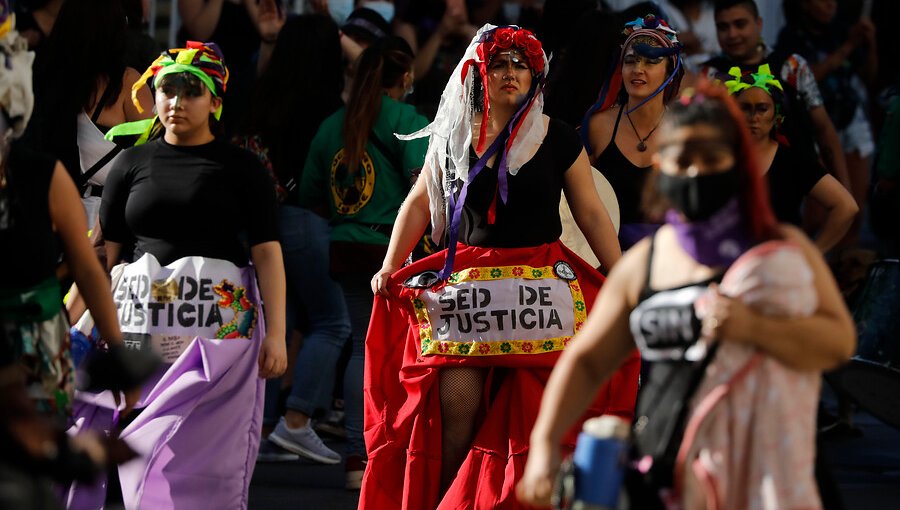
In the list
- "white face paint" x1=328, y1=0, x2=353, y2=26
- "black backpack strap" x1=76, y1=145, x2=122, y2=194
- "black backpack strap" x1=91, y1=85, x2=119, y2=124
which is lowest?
"black backpack strap" x1=76, y1=145, x2=122, y2=194

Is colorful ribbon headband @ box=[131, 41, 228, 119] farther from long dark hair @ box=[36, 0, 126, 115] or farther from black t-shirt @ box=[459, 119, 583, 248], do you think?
black t-shirt @ box=[459, 119, 583, 248]

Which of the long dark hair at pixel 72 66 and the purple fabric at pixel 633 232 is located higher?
the long dark hair at pixel 72 66

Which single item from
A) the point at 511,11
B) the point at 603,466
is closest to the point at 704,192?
the point at 603,466

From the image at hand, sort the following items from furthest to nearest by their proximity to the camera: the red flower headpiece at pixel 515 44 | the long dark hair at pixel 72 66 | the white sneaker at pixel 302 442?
the white sneaker at pixel 302 442 → the long dark hair at pixel 72 66 → the red flower headpiece at pixel 515 44

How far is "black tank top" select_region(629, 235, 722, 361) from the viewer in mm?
4105

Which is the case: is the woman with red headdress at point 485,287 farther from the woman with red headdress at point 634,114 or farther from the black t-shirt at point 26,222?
the black t-shirt at point 26,222

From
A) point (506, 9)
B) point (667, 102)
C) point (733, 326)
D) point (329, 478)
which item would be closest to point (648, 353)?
point (733, 326)

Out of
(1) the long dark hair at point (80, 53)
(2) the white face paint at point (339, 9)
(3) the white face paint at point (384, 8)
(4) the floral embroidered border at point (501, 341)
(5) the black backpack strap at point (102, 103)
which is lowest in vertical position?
(4) the floral embroidered border at point (501, 341)

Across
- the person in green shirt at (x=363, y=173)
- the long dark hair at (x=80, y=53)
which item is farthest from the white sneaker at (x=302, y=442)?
the long dark hair at (x=80, y=53)

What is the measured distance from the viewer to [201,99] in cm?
656

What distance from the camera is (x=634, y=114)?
761cm

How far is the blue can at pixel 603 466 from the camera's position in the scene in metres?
4.05

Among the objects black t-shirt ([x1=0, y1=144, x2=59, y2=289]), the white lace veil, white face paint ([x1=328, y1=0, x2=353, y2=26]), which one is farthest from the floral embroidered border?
white face paint ([x1=328, y1=0, x2=353, y2=26])

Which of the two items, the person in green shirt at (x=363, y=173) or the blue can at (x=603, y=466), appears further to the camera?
the person in green shirt at (x=363, y=173)
